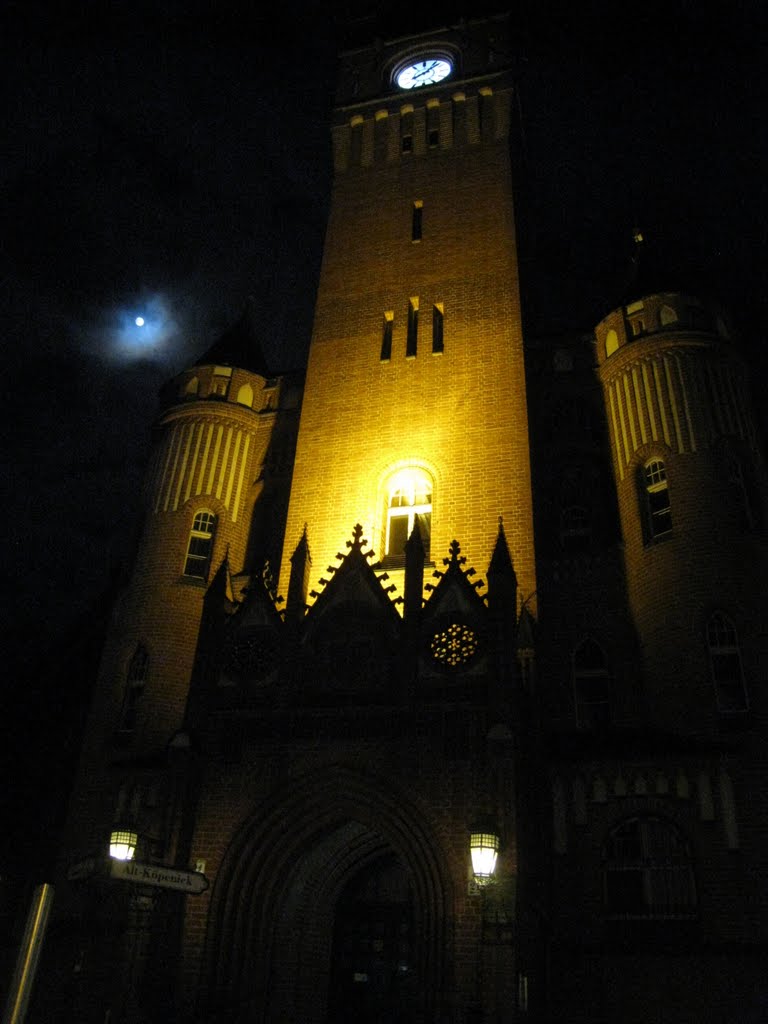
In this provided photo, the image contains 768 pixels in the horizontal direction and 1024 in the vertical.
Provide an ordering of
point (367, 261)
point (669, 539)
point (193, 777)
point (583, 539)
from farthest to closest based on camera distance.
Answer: point (367, 261), point (583, 539), point (669, 539), point (193, 777)

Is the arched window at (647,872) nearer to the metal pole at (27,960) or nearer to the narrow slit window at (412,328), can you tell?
the narrow slit window at (412,328)

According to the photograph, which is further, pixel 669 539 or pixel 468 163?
pixel 468 163

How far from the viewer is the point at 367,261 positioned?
85.0 feet

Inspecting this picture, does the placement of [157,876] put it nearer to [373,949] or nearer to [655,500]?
[373,949]

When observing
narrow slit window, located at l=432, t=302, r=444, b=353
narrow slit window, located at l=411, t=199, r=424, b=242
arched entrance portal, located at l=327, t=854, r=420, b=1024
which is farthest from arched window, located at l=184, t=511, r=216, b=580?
narrow slit window, located at l=411, t=199, r=424, b=242

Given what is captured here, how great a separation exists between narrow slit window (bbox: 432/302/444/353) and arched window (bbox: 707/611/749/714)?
1016cm

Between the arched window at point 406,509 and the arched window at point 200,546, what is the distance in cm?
494

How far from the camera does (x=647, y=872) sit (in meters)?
15.6

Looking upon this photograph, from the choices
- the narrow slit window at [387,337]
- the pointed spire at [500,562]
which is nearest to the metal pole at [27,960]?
the pointed spire at [500,562]

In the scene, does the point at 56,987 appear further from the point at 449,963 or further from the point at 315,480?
the point at 315,480

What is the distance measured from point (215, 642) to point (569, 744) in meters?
7.44

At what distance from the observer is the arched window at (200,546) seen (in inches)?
868

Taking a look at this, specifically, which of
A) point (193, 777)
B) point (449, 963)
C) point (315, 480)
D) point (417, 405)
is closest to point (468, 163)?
point (417, 405)

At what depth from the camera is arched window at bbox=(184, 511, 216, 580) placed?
22.0m
